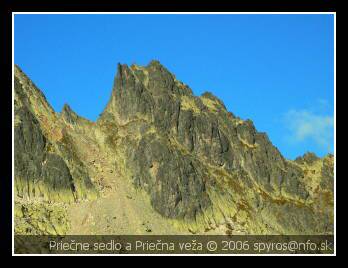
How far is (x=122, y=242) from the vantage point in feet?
599

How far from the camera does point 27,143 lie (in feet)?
650

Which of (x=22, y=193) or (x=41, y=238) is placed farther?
(x=22, y=193)

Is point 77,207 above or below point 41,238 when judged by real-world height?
above

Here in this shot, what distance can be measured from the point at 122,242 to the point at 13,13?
11016cm

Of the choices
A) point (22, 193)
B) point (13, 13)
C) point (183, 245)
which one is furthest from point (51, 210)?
point (13, 13)
